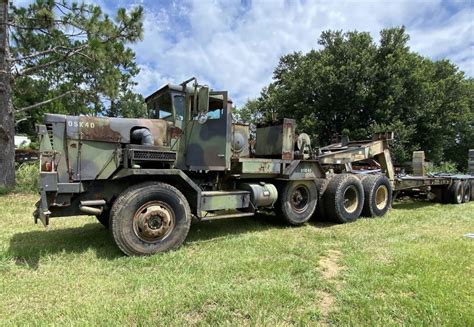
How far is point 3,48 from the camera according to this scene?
1024cm

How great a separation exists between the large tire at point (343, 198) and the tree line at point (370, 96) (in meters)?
14.3

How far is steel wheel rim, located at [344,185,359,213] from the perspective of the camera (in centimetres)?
748

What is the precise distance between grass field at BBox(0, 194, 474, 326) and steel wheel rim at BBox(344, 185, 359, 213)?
136cm

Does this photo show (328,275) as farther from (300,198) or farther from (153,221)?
(300,198)

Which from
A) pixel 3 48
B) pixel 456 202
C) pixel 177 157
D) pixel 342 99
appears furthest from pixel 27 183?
pixel 342 99

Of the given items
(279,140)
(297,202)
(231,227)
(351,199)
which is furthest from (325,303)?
(351,199)

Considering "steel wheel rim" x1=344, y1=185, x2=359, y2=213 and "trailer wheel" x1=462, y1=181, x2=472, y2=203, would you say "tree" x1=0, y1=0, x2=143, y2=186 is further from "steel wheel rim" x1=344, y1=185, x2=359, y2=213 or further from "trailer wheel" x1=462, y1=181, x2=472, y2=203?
"trailer wheel" x1=462, y1=181, x2=472, y2=203

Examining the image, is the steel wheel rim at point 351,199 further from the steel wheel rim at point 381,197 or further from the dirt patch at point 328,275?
the dirt patch at point 328,275

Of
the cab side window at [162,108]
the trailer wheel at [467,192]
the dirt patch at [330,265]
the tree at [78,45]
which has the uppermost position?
the tree at [78,45]

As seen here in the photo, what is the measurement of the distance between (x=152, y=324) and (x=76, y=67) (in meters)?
12.6

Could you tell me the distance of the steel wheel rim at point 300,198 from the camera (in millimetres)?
6891

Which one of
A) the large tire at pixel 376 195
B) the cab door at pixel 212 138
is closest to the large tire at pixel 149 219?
the cab door at pixel 212 138

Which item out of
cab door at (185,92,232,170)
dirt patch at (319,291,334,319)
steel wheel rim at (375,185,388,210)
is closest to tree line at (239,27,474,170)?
steel wheel rim at (375,185,388,210)

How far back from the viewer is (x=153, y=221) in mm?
4684
